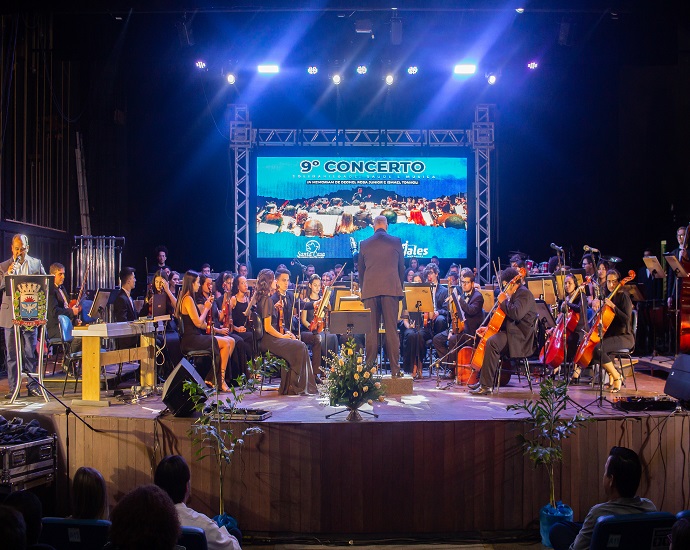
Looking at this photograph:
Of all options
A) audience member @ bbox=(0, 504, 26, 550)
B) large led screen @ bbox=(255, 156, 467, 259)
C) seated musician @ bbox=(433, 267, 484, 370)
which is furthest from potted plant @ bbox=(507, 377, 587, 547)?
large led screen @ bbox=(255, 156, 467, 259)

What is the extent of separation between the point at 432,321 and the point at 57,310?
211 inches

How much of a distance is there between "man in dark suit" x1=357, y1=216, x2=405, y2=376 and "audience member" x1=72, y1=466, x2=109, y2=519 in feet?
12.9

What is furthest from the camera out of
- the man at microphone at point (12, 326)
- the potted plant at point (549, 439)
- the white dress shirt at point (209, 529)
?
the man at microphone at point (12, 326)

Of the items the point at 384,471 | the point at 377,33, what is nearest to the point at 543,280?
the point at 384,471

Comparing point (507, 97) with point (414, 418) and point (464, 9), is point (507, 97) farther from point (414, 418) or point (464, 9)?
point (414, 418)

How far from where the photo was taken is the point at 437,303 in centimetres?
1045

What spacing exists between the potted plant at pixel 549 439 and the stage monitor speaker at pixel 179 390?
288 centimetres

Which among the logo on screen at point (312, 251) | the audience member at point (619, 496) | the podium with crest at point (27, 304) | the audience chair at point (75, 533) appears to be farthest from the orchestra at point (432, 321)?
the logo on screen at point (312, 251)

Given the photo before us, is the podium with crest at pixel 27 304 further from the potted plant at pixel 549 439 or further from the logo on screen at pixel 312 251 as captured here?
the logo on screen at pixel 312 251

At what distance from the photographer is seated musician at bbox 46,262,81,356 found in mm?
8400

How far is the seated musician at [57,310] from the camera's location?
840 centimetres

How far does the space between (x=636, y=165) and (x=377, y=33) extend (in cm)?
630

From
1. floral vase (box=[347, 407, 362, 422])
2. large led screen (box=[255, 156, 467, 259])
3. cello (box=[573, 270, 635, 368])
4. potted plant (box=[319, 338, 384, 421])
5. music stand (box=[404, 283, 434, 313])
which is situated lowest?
floral vase (box=[347, 407, 362, 422])

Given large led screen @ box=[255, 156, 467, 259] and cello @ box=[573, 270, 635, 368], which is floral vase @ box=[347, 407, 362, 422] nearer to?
cello @ box=[573, 270, 635, 368]
